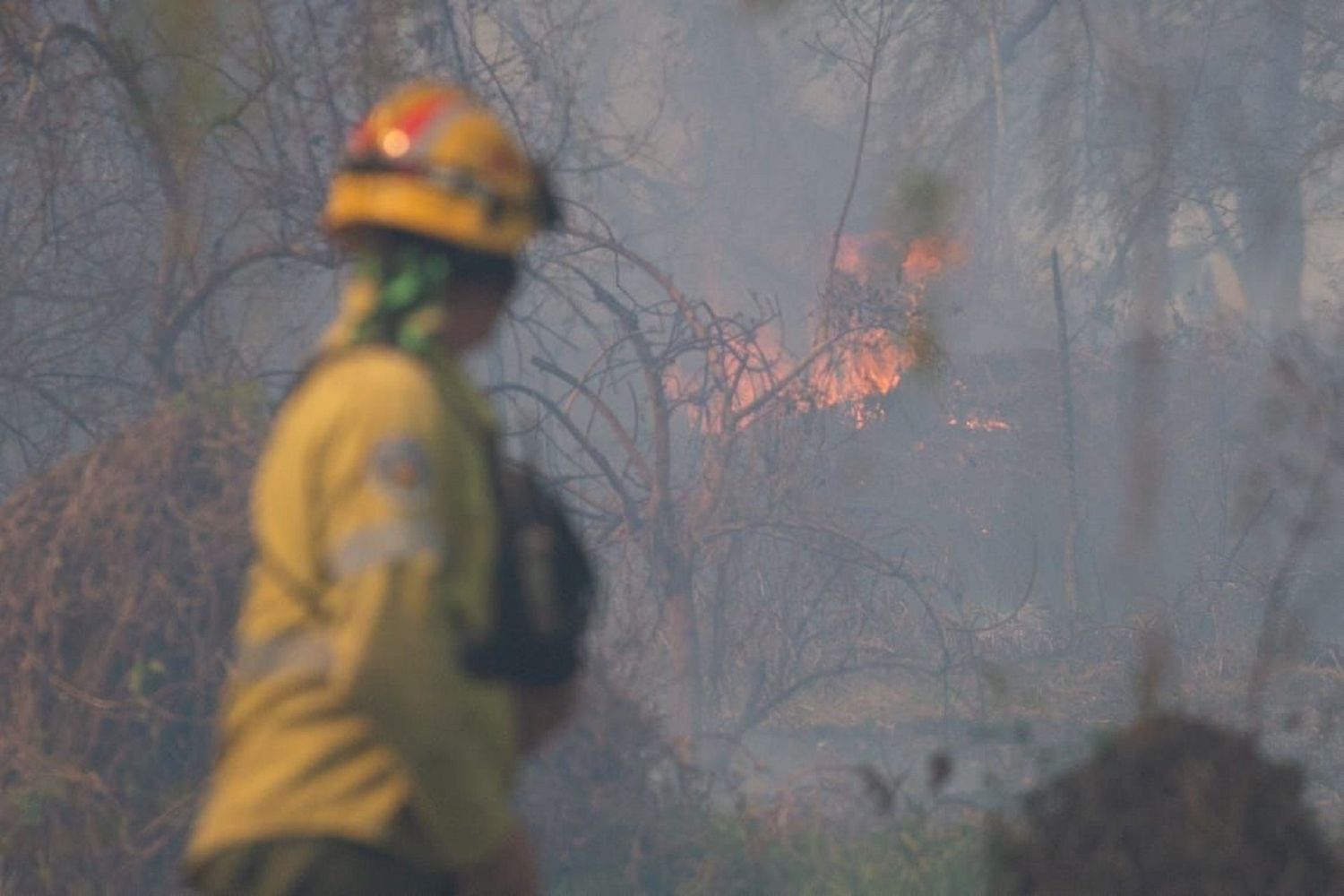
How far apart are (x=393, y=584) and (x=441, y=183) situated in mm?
630

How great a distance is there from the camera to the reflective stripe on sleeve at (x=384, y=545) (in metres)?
2.06

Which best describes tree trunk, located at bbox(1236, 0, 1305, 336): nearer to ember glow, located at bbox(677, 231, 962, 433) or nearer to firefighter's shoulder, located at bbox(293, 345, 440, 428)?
ember glow, located at bbox(677, 231, 962, 433)

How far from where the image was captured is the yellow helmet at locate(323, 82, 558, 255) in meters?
2.27

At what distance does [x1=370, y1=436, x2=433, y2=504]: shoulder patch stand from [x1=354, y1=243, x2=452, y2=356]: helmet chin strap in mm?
231

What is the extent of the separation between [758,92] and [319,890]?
38.5 metres

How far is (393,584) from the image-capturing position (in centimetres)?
204

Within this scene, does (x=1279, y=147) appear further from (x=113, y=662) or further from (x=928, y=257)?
(x=113, y=662)

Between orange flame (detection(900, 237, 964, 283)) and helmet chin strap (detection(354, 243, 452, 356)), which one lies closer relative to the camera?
helmet chin strap (detection(354, 243, 452, 356))

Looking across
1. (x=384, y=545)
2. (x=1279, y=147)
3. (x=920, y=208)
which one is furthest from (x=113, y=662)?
(x=1279, y=147)

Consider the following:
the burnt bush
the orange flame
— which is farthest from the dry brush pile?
the orange flame

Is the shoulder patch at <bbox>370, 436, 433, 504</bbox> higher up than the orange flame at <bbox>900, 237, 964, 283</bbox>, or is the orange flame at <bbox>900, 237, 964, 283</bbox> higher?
the orange flame at <bbox>900, 237, 964, 283</bbox>

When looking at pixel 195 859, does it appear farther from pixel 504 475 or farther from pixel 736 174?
pixel 736 174

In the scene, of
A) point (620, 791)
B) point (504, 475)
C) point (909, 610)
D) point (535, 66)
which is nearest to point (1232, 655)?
point (909, 610)

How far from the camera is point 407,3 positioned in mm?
8258
